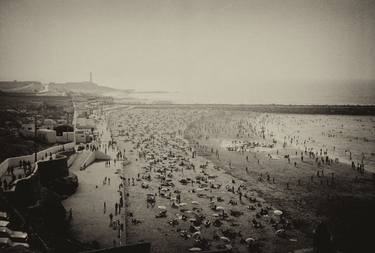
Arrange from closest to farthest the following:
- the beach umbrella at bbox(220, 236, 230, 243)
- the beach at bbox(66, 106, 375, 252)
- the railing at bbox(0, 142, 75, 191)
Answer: the beach umbrella at bbox(220, 236, 230, 243) < the beach at bbox(66, 106, 375, 252) < the railing at bbox(0, 142, 75, 191)

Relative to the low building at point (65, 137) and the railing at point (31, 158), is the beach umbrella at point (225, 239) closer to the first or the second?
the railing at point (31, 158)

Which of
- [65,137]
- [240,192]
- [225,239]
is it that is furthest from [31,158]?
[225,239]

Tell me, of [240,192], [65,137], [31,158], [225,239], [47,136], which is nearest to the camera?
[225,239]

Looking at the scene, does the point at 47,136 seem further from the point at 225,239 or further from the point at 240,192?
the point at 225,239

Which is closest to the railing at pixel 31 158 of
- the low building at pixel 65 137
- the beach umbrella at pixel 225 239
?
the low building at pixel 65 137

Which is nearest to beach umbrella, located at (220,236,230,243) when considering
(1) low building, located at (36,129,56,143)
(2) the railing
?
(2) the railing

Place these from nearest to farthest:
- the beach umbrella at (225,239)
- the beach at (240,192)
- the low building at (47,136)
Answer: the beach umbrella at (225,239), the beach at (240,192), the low building at (47,136)

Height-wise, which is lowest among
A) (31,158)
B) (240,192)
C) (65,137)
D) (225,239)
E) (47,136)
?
(225,239)

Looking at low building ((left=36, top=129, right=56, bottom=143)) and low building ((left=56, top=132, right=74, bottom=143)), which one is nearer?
low building ((left=36, top=129, right=56, bottom=143))

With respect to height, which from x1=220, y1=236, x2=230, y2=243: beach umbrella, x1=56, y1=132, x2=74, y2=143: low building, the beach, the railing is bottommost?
x1=220, y1=236, x2=230, y2=243: beach umbrella

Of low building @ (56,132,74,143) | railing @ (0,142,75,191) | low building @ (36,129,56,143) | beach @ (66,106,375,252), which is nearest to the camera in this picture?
beach @ (66,106,375,252)

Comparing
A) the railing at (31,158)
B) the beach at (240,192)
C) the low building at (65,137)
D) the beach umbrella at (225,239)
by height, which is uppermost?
the low building at (65,137)

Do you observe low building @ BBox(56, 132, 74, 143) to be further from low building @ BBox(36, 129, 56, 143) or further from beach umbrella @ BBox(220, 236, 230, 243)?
beach umbrella @ BBox(220, 236, 230, 243)
